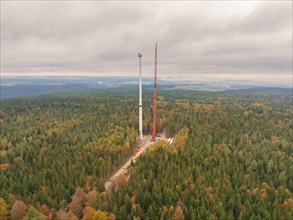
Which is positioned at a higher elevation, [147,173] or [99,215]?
[147,173]

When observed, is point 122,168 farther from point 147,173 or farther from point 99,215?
point 99,215

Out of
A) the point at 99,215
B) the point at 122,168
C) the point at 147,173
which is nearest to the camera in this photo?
the point at 99,215

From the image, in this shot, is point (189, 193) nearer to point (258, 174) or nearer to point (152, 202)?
point (152, 202)

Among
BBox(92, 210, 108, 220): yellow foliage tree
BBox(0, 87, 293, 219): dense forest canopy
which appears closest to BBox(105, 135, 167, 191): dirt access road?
BBox(0, 87, 293, 219): dense forest canopy

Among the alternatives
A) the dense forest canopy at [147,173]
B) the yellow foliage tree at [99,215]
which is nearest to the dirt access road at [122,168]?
the dense forest canopy at [147,173]

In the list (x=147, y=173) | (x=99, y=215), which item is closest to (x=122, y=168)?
(x=147, y=173)

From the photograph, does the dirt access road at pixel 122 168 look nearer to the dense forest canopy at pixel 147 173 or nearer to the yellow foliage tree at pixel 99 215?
the dense forest canopy at pixel 147 173

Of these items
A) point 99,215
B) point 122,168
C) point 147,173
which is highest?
point 147,173

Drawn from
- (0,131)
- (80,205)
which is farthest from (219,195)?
(0,131)
